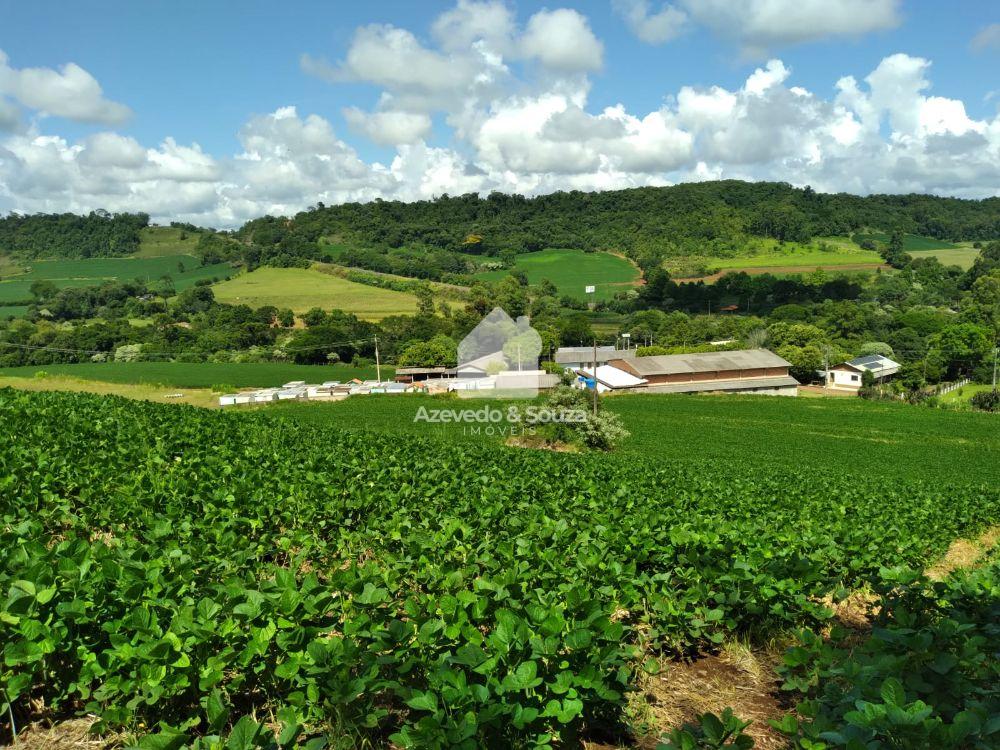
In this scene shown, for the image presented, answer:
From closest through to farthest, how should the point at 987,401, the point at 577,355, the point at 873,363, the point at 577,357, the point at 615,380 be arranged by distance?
the point at 987,401 < the point at 615,380 < the point at 873,363 < the point at 577,357 < the point at 577,355

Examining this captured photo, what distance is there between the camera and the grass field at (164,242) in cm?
17588

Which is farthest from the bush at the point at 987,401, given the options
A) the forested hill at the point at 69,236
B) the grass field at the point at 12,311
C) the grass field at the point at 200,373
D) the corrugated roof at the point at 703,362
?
the forested hill at the point at 69,236

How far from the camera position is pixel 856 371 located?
2985 inches

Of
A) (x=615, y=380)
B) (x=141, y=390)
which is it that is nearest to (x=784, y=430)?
(x=615, y=380)

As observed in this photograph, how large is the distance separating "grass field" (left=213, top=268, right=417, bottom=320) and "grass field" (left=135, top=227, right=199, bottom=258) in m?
51.6

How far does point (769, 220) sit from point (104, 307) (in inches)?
6454

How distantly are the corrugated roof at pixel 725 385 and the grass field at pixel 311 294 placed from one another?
5219cm

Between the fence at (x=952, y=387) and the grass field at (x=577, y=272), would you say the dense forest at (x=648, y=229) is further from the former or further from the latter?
the fence at (x=952, y=387)

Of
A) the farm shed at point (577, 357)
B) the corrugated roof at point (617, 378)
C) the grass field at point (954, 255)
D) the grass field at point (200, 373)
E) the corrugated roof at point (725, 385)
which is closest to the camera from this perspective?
the grass field at point (200, 373)

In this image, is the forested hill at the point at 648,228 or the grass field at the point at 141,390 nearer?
the grass field at the point at 141,390

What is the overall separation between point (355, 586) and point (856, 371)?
8467cm

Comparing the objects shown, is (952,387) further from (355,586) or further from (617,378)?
Answer: (355,586)

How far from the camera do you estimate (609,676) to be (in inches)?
146

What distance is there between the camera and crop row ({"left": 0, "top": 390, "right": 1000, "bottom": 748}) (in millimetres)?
3285
